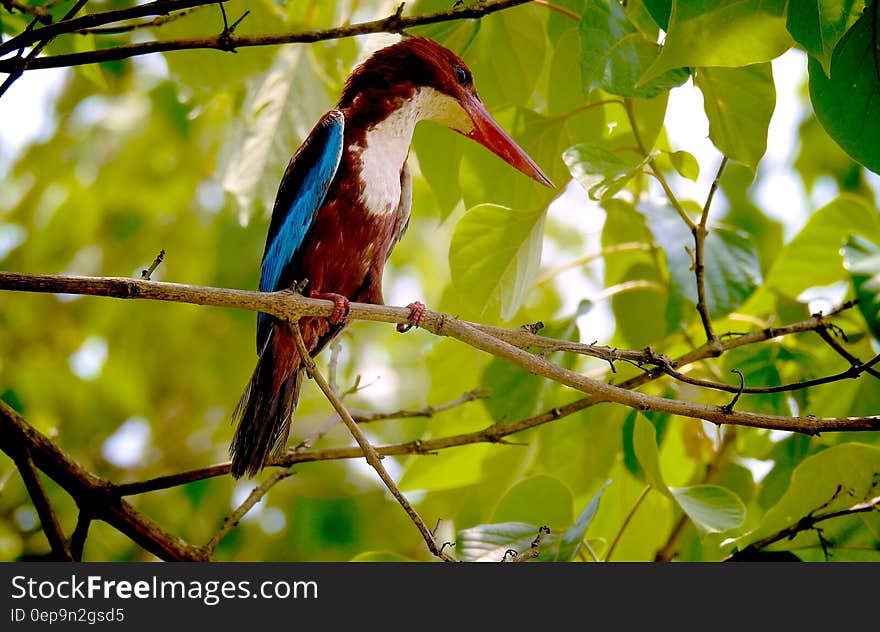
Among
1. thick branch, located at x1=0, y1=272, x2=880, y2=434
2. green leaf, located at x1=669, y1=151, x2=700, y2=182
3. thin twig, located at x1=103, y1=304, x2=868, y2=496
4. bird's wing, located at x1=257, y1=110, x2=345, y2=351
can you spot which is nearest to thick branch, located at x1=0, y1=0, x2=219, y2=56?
thick branch, located at x1=0, y1=272, x2=880, y2=434

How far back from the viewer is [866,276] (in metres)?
2.39

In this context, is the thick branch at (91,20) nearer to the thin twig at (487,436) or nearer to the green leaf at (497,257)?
the green leaf at (497,257)

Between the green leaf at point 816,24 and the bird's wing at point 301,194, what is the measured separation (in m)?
1.10

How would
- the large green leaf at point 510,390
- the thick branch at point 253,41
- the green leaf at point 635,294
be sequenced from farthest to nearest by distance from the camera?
the green leaf at point 635,294, the large green leaf at point 510,390, the thick branch at point 253,41

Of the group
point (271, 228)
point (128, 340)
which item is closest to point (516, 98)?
point (271, 228)

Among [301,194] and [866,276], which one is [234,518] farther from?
[866,276]

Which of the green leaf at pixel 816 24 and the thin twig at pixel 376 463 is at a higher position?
the green leaf at pixel 816 24

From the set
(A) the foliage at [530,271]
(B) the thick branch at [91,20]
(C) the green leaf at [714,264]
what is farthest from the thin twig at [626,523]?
(B) the thick branch at [91,20]

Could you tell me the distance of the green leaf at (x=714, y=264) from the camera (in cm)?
241

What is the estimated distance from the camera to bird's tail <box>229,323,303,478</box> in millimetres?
2217

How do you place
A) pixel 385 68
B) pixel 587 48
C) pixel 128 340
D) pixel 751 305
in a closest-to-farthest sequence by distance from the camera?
pixel 587 48
pixel 385 68
pixel 751 305
pixel 128 340

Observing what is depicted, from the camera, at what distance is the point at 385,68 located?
232 cm
